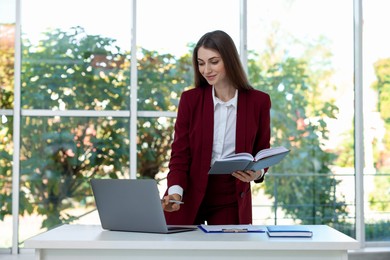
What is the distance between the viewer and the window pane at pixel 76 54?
5.78 meters

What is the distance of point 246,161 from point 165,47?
3.24 metres

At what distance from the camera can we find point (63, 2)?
19.0 ft

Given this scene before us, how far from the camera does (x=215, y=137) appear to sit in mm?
3055

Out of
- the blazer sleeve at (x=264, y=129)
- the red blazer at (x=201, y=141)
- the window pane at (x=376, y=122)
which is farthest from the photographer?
the window pane at (x=376, y=122)

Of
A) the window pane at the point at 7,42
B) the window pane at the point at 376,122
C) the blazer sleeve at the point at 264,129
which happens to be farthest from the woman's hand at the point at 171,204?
the window pane at the point at 376,122

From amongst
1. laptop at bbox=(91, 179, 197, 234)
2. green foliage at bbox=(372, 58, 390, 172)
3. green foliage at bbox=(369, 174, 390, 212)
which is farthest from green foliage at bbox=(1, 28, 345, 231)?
laptop at bbox=(91, 179, 197, 234)

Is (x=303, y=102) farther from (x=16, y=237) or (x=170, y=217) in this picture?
(x=170, y=217)

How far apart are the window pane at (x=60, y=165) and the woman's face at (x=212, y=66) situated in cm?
282

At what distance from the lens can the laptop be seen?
8.24ft

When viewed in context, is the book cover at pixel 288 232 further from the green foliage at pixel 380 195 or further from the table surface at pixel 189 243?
the green foliage at pixel 380 195

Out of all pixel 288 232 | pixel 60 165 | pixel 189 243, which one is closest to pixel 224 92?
pixel 288 232

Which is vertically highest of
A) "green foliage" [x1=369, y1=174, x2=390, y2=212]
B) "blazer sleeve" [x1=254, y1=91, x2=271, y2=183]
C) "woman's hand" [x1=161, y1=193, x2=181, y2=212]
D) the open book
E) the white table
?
"blazer sleeve" [x1=254, y1=91, x2=271, y2=183]

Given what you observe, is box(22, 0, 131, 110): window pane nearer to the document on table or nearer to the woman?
the woman

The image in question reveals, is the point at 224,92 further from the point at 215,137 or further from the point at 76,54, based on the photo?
the point at 76,54
